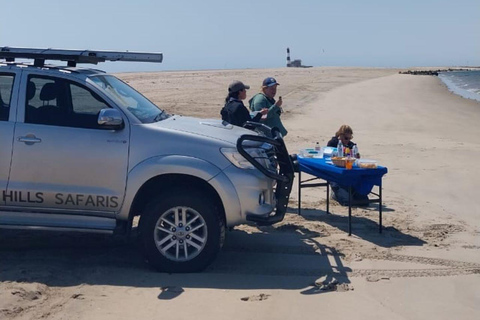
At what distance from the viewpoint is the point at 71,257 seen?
750cm

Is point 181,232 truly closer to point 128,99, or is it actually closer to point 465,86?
point 128,99

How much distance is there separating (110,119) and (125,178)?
0.59m

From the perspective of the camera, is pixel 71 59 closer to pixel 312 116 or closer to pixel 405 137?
pixel 405 137

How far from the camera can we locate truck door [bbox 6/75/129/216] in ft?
23.1

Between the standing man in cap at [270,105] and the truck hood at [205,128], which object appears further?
the standing man in cap at [270,105]

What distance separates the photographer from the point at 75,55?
304 inches

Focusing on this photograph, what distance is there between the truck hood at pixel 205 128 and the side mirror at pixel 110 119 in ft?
1.42

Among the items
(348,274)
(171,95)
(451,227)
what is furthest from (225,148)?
(171,95)

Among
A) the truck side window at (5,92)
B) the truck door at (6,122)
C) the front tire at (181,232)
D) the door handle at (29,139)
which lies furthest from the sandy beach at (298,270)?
the truck side window at (5,92)

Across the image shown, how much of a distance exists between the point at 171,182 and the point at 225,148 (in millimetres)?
635

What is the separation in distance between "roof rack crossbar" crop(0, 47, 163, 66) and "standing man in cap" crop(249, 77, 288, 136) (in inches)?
95.8

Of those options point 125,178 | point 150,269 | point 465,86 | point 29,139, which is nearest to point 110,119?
A: point 125,178

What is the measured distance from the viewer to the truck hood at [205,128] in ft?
24.0

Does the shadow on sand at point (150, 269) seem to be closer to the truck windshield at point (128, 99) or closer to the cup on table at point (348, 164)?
the cup on table at point (348, 164)
